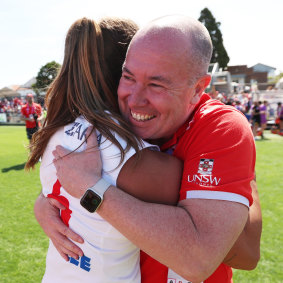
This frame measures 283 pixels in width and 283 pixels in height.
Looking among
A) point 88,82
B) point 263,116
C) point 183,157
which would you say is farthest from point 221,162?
point 263,116

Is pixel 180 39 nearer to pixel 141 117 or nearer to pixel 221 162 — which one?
pixel 141 117

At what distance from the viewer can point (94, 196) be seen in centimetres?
119

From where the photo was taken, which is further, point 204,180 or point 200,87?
point 200,87

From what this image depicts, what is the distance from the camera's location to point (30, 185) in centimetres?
720

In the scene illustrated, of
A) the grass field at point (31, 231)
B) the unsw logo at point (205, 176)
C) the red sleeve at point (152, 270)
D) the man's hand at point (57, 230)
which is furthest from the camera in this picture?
the grass field at point (31, 231)

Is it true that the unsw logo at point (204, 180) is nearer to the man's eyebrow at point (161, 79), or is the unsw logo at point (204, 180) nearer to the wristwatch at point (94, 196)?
the wristwatch at point (94, 196)

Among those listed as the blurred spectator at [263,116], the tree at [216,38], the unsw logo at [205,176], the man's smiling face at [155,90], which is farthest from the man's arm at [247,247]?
the tree at [216,38]

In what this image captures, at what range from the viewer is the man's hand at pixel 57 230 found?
135 cm

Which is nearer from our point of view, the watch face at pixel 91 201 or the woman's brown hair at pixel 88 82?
the watch face at pixel 91 201

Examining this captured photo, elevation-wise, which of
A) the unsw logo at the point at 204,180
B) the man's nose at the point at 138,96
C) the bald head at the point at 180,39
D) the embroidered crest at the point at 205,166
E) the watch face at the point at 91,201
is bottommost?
the watch face at the point at 91,201

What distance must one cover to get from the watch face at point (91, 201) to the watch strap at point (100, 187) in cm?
1

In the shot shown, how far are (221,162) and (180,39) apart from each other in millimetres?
599

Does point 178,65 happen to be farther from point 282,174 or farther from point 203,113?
point 282,174

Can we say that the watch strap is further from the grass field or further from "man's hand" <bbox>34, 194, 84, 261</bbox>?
the grass field
